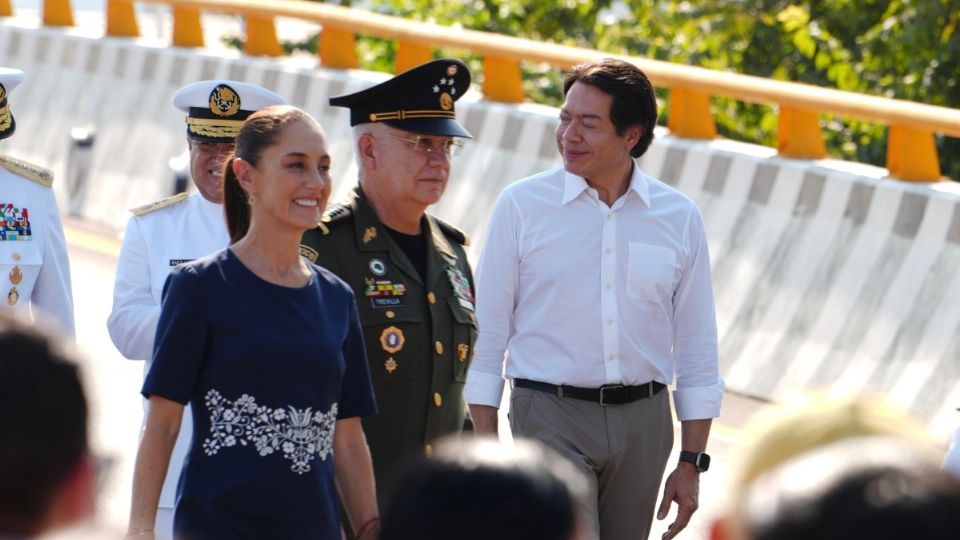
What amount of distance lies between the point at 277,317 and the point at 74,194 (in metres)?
10.6

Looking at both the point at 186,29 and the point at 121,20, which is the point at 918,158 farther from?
the point at 121,20

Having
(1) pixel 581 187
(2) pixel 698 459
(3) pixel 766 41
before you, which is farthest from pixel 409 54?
(2) pixel 698 459

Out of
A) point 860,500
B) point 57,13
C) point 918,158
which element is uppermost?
point 860,500

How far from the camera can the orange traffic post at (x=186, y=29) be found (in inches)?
583

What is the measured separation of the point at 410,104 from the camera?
5707 millimetres

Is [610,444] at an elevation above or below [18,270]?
below

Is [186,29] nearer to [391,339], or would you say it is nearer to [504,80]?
[504,80]

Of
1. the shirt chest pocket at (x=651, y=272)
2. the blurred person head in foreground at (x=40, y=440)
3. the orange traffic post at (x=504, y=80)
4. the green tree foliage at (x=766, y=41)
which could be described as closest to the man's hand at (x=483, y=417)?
the shirt chest pocket at (x=651, y=272)

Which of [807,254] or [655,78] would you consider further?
[655,78]

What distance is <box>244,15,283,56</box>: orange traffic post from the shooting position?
1440 cm

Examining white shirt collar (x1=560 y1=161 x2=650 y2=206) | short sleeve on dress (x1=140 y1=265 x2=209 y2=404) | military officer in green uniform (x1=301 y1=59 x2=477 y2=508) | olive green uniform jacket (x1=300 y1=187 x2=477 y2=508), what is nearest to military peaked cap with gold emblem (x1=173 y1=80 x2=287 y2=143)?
military officer in green uniform (x1=301 y1=59 x2=477 y2=508)

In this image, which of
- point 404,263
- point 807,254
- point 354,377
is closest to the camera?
point 354,377

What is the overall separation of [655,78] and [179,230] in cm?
543

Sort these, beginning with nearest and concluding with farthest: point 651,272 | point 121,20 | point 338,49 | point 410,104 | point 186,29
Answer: point 410,104 < point 651,272 < point 338,49 < point 186,29 < point 121,20
